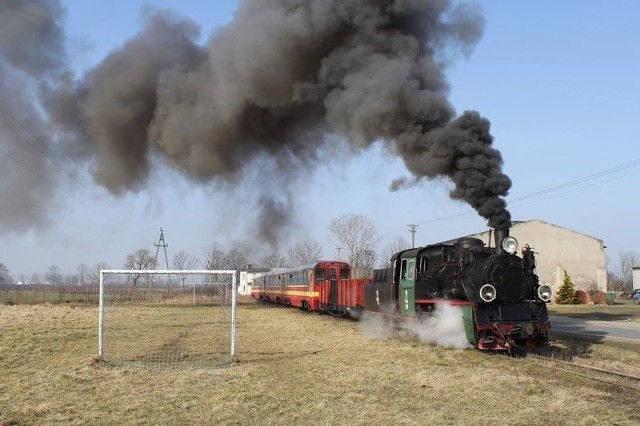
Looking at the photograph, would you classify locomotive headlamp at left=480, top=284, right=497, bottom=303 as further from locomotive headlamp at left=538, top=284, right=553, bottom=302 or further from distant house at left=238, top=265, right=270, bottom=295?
distant house at left=238, top=265, right=270, bottom=295

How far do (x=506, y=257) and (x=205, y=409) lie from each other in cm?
719

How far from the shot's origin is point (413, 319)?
14422 mm

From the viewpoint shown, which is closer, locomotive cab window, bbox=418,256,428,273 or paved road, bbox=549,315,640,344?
locomotive cab window, bbox=418,256,428,273

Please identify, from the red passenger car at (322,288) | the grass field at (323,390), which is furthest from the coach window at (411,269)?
the red passenger car at (322,288)

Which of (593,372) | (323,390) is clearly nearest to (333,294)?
(593,372)

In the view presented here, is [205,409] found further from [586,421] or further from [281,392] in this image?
[586,421]

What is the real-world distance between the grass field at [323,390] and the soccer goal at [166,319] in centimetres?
82

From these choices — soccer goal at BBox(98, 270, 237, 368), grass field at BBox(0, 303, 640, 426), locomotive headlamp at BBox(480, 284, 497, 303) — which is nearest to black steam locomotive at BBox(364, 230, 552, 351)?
locomotive headlamp at BBox(480, 284, 497, 303)

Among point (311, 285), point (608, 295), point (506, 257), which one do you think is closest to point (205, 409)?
point (506, 257)

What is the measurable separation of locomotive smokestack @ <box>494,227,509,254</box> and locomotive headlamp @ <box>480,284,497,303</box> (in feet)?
2.98

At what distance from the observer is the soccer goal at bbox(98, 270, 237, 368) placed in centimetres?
1210

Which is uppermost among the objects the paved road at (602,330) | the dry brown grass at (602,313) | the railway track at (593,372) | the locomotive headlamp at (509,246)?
the locomotive headlamp at (509,246)

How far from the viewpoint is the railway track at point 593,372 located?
9.15 meters

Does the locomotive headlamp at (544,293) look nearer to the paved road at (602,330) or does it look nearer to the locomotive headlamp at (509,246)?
the locomotive headlamp at (509,246)
